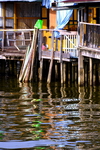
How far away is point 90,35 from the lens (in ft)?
70.0

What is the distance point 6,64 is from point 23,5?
399 cm

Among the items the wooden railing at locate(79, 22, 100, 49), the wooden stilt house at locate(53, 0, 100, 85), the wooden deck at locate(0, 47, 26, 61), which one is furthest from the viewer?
the wooden deck at locate(0, 47, 26, 61)

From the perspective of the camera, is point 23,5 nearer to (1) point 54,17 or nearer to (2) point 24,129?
(1) point 54,17

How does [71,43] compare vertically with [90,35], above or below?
below

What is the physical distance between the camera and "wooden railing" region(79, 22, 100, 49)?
20656 mm

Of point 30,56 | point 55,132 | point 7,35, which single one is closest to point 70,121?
point 55,132

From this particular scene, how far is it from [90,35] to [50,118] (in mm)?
6964

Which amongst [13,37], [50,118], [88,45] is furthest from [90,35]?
[13,37]

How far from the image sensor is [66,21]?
27.2 metres

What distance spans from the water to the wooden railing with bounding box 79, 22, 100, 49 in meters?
2.02

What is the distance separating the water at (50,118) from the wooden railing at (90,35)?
2.02 meters

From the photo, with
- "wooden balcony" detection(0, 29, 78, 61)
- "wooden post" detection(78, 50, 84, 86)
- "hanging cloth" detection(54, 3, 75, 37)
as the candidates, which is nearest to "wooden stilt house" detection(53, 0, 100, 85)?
"wooden post" detection(78, 50, 84, 86)

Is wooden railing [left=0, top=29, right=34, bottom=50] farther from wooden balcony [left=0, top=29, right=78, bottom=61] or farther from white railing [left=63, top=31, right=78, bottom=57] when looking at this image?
white railing [left=63, top=31, right=78, bottom=57]

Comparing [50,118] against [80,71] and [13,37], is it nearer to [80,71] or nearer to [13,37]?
[80,71]
